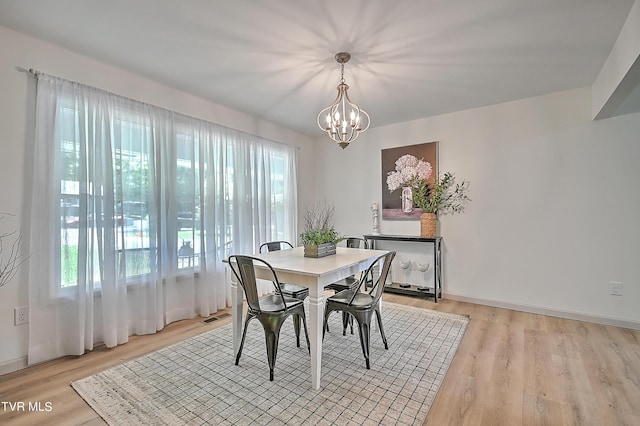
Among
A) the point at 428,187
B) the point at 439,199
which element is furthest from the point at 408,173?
the point at 439,199

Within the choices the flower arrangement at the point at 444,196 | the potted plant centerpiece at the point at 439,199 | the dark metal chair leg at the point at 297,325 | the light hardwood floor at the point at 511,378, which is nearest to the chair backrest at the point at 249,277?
the dark metal chair leg at the point at 297,325

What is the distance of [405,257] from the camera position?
4.49m

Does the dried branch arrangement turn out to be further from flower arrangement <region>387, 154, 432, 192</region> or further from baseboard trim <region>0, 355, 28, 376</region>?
flower arrangement <region>387, 154, 432, 192</region>

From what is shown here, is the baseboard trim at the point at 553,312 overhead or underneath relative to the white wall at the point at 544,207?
underneath

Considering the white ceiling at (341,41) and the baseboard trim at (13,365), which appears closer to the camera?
the white ceiling at (341,41)

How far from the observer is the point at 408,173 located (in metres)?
4.41

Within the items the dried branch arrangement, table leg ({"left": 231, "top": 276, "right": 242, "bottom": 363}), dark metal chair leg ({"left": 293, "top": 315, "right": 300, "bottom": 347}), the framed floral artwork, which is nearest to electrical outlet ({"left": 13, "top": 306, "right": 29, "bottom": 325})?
the dried branch arrangement

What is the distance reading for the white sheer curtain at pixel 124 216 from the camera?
2426 mm

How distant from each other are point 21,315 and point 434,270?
4162 mm

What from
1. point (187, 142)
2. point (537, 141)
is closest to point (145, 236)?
point (187, 142)

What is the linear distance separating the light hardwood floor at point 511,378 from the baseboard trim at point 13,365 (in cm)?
6

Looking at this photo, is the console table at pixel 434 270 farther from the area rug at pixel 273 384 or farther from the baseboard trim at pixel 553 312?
the area rug at pixel 273 384

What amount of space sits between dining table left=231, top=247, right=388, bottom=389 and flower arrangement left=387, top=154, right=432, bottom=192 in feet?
6.39

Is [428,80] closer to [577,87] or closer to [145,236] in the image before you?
[577,87]
